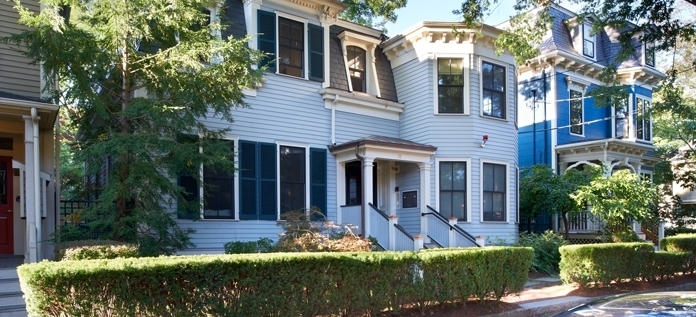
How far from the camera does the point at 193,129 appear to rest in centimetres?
1129

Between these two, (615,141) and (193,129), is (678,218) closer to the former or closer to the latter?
(615,141)

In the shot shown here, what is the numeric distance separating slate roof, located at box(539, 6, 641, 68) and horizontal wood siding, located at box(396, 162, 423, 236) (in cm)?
856

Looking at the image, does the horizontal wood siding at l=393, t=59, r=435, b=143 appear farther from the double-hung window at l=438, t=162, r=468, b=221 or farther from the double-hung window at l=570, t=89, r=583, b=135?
the double-hung window at l=570, t=89, r=583, b=135

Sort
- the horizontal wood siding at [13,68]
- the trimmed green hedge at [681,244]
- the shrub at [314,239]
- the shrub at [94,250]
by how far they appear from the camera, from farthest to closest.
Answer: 1. the trimmed green hedge at [681,244]
2. the horizontal wood siding at [13,68]
3. the shrub at [314,239]
4. the shrub at [94,250]

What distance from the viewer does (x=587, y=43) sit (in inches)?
851

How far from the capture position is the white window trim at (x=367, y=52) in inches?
Answer: 584

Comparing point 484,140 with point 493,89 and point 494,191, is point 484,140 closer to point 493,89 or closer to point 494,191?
point 494,191

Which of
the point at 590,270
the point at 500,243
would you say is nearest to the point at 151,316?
the point at 590,270

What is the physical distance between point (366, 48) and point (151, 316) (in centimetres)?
1114

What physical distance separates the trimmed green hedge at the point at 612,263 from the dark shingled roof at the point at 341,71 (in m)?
6.84

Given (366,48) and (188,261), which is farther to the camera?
(366,48)

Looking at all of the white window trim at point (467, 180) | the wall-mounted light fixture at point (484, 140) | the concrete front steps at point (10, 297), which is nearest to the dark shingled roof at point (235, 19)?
the white window trim at point (467, 180)

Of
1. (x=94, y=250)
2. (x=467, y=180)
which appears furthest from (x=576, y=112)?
(x=94, y=250)

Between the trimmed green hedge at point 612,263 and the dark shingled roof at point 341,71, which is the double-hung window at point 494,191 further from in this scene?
the trimmed green hedge at point 612,263
